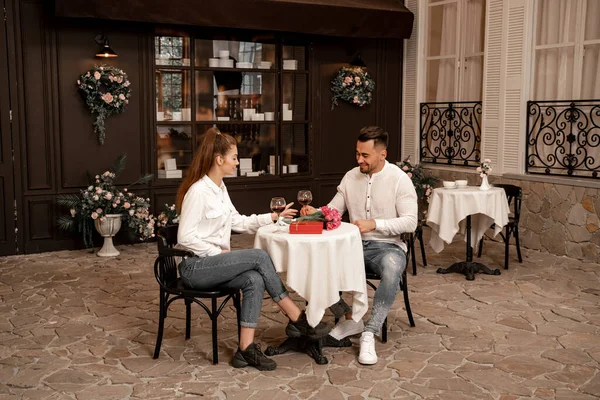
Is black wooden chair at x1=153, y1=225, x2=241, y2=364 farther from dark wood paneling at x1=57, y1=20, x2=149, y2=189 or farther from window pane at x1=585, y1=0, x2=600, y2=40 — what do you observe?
window pane at x1=585, y1=0, x2=600, y2=40

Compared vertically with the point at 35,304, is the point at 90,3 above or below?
above

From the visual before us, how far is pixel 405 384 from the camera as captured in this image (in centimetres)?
398

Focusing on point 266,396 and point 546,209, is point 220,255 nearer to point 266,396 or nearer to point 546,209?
point 266,396

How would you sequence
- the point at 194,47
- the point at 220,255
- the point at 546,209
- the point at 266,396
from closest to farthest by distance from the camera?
the point at 266,396, the point at 220,255, the point at 546,209, the point at 194,47

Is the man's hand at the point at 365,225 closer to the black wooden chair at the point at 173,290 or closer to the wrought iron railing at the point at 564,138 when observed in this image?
the black wooden chair at the point at 173,290

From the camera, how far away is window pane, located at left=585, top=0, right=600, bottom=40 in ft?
23.6

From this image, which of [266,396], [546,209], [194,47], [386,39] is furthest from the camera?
[386,39]

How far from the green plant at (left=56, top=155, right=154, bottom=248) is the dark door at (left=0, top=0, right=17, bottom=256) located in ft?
1.62

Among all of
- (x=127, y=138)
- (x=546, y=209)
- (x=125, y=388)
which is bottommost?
(x=125, y=388)

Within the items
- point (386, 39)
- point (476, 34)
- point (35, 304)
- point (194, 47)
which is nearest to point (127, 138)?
point (194, 47)

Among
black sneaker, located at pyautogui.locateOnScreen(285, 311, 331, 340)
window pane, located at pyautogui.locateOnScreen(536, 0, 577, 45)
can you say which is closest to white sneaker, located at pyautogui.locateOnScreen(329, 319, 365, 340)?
black sneaker, located at pyautogui.locateOnScreen(285, 311, 331, 340)

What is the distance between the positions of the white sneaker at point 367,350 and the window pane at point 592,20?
182 inches

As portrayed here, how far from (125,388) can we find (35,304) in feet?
6.84

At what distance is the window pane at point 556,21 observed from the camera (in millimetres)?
7426
